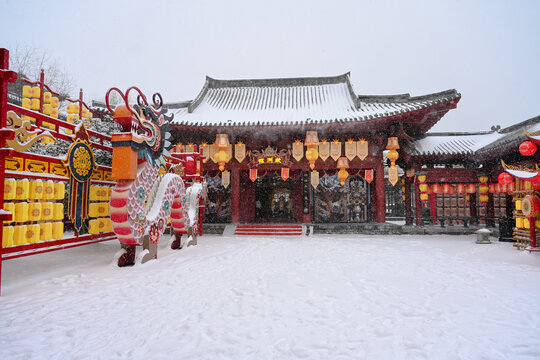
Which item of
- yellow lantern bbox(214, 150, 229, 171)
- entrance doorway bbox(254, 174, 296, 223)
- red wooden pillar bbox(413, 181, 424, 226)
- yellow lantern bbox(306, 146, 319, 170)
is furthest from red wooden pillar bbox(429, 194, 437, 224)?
yellow lantern bbox(214, 150, 229, 171)

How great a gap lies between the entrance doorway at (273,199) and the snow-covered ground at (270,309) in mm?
7607

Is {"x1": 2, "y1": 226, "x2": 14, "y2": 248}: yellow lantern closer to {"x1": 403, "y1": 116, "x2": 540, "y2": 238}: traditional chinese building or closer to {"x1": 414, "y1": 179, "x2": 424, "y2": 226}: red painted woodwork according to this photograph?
{"x1": 403, "y1": 116, "x2": 540, "y2": 238}: traditional chinese building

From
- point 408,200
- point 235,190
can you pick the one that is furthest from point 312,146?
point 408,200

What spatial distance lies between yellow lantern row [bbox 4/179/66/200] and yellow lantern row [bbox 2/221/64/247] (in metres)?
0.41

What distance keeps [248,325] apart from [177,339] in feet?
2.19

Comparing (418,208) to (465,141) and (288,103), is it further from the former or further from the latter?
(288,103)

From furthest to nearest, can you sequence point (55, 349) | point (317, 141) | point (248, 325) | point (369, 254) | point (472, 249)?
point (317, 141), point (472, 249), point (369, 254), point (248, 325), point (55, 349)

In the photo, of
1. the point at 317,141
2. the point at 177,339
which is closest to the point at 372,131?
the point at 317,141

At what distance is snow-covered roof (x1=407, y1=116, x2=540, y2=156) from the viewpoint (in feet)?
32.9

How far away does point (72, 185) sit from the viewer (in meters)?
4.92

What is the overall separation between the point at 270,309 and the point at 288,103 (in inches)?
431

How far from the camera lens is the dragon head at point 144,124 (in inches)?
197

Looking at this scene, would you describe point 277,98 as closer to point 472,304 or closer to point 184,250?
point 184,250

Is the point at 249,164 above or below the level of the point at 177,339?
above
